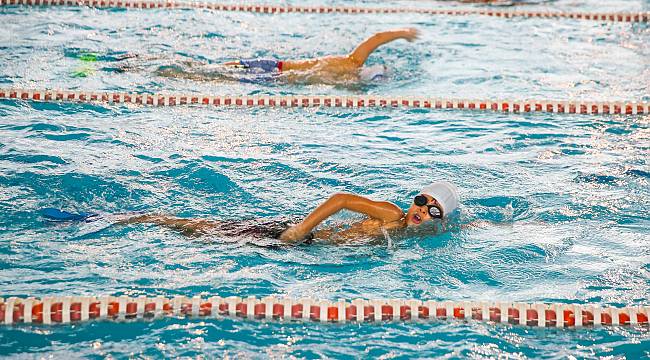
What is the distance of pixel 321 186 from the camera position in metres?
5.80

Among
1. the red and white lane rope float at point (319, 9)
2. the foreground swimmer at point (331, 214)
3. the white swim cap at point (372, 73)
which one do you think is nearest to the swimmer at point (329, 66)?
the white swim cap at point (372, 73)

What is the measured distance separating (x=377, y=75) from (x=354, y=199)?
325 centimetres

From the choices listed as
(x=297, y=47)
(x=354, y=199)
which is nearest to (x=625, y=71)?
(x=297, y=47)

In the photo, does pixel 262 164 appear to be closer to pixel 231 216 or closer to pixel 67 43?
pixel 231 216

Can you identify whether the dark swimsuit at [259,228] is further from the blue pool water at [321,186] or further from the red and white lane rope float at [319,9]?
the red and white lane rope float at [319,9]

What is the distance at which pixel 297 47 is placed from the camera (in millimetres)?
9148

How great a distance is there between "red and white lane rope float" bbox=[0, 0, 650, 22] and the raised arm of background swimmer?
632 centimetres

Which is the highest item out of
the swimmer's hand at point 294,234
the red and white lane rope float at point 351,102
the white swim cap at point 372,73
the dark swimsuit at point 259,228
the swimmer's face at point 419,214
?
the white swim cap at point 372,73

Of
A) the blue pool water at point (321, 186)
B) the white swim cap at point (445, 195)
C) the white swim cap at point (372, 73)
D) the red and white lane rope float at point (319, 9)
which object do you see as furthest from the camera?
the red and white lane rope float at point (319, 9)

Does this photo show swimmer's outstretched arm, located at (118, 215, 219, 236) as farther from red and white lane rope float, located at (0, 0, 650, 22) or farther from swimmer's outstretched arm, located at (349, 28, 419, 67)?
red and white lane rope float, located at (0, 0, 650, 22)

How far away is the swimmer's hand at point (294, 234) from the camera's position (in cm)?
474

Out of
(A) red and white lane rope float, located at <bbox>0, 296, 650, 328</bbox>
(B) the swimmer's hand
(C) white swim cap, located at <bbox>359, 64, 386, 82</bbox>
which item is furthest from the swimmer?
(A) red and white lane rope float, located at <bbox>0, 296, 650, 328</bbox>

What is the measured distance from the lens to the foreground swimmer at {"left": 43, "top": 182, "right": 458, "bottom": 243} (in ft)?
15.5

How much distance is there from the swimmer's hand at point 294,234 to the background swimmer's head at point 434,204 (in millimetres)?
581
